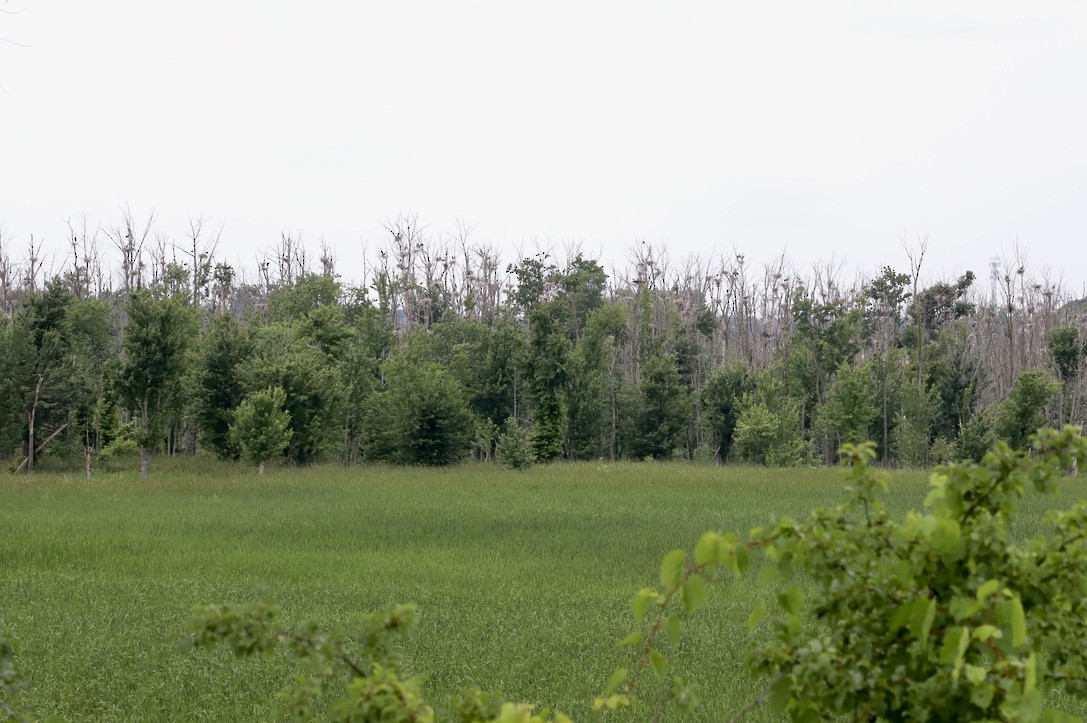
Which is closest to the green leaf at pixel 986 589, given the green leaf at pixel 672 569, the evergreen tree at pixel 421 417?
the green leaf at pixel 672 569

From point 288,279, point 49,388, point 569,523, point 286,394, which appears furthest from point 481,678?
point 288,279

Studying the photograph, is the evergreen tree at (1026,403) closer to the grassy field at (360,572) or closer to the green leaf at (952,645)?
the grassy field at (360,572)

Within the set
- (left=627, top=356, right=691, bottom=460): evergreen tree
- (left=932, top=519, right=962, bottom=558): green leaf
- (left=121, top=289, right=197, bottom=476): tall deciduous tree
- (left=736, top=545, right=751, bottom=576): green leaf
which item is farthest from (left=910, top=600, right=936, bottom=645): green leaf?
(left=627, top=356, right=691, bottom=460): evergreen tree

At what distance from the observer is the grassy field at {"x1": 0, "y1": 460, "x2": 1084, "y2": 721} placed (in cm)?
888

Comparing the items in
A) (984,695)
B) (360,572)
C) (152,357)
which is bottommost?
(360,572)

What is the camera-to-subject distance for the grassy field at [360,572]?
8.88 metres

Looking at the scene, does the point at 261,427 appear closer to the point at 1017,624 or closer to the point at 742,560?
the point at 742,560

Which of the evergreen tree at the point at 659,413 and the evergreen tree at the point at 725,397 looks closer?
the evergreen tree at the point at 725,397

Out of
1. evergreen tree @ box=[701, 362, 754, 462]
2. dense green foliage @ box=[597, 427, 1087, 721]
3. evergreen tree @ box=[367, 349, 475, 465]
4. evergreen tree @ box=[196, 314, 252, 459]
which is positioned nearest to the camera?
dense green foliage @ box=[597, 427, 1087, 721]

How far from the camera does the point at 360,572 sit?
595 inches

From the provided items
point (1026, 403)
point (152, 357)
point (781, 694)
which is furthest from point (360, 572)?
point (1026, 403)

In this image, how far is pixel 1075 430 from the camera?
7.60ft

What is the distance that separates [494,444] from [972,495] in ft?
153

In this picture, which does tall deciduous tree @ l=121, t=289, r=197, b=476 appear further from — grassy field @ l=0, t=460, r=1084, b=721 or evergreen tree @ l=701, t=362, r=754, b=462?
evergreen tree @ l=701, t=362, r=754, b=462
